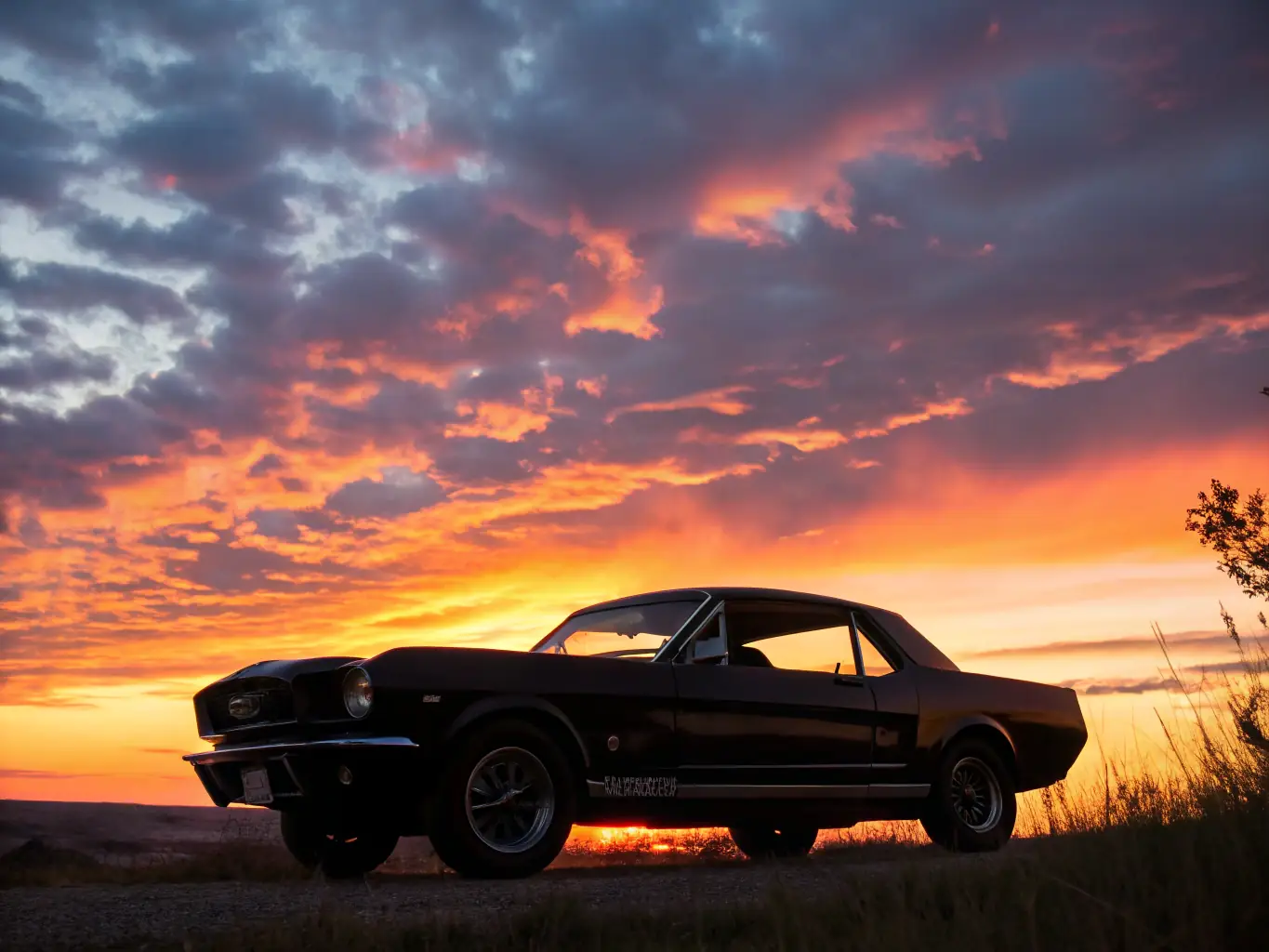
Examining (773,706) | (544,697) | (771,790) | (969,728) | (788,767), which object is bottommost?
(771,790)

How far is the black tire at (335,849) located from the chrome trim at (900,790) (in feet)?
9.80

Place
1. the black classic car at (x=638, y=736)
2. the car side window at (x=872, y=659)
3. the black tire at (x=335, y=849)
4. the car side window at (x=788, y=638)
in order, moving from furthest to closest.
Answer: the car side window at (x=872, y=659) → the car side window at (x=788, y=638) → the black tire at (x=335, y=849) → the black classic car at (x=638, y=736)

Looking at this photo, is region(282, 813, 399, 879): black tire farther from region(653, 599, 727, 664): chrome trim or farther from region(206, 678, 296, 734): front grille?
region(653, 599, 727, 664): chrome trim

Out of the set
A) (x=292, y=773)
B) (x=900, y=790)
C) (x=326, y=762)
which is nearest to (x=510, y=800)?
(x=326, y=762)

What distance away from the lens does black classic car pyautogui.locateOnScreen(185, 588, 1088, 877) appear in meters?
5.96

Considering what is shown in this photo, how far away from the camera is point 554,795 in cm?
A: 614

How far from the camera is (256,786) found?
641cm

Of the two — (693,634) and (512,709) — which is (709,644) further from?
(512,709)

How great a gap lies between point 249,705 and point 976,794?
4935 mm

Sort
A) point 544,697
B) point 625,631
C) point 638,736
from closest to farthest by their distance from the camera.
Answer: point 544,697 < point 638,736 < point 625,631

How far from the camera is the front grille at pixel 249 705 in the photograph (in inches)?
251

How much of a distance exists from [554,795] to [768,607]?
2.17m

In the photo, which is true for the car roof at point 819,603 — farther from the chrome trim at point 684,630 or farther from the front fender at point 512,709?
the front fender at point 512,709

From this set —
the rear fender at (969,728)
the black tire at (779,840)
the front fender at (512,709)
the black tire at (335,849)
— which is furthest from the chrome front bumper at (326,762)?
the rear fender at (969,728)
